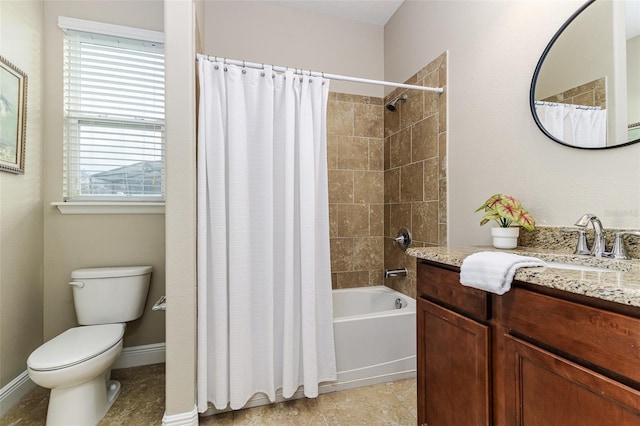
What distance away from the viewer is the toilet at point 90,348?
1403 mm

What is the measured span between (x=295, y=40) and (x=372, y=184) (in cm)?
139

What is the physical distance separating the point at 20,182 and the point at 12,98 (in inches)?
18.5

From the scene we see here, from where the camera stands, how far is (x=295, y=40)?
2527 millimetres

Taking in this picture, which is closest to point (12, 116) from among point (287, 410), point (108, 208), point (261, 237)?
point (108, 208)

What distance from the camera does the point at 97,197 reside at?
209cm

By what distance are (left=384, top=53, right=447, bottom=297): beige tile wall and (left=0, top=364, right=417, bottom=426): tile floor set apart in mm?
754

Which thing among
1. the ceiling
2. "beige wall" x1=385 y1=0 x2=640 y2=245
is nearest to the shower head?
"beige wall" x1=385 y1=0 x2=640 y2=245

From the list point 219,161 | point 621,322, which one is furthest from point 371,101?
point 621,322

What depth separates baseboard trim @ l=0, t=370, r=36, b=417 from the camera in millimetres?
1628

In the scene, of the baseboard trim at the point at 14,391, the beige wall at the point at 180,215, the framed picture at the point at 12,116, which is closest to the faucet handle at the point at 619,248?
the beige wall at the point at 180,215

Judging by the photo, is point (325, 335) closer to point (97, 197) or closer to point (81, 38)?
point (97, 197)

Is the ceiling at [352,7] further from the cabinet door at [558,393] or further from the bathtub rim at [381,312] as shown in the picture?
the cabinet door at [558,393]

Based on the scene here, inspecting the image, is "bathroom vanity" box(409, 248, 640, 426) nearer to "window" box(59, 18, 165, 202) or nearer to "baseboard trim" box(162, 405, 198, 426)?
"baseboard trim" box(162, 405, 198, 426)

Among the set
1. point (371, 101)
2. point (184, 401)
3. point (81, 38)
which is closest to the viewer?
point (184, 401)
